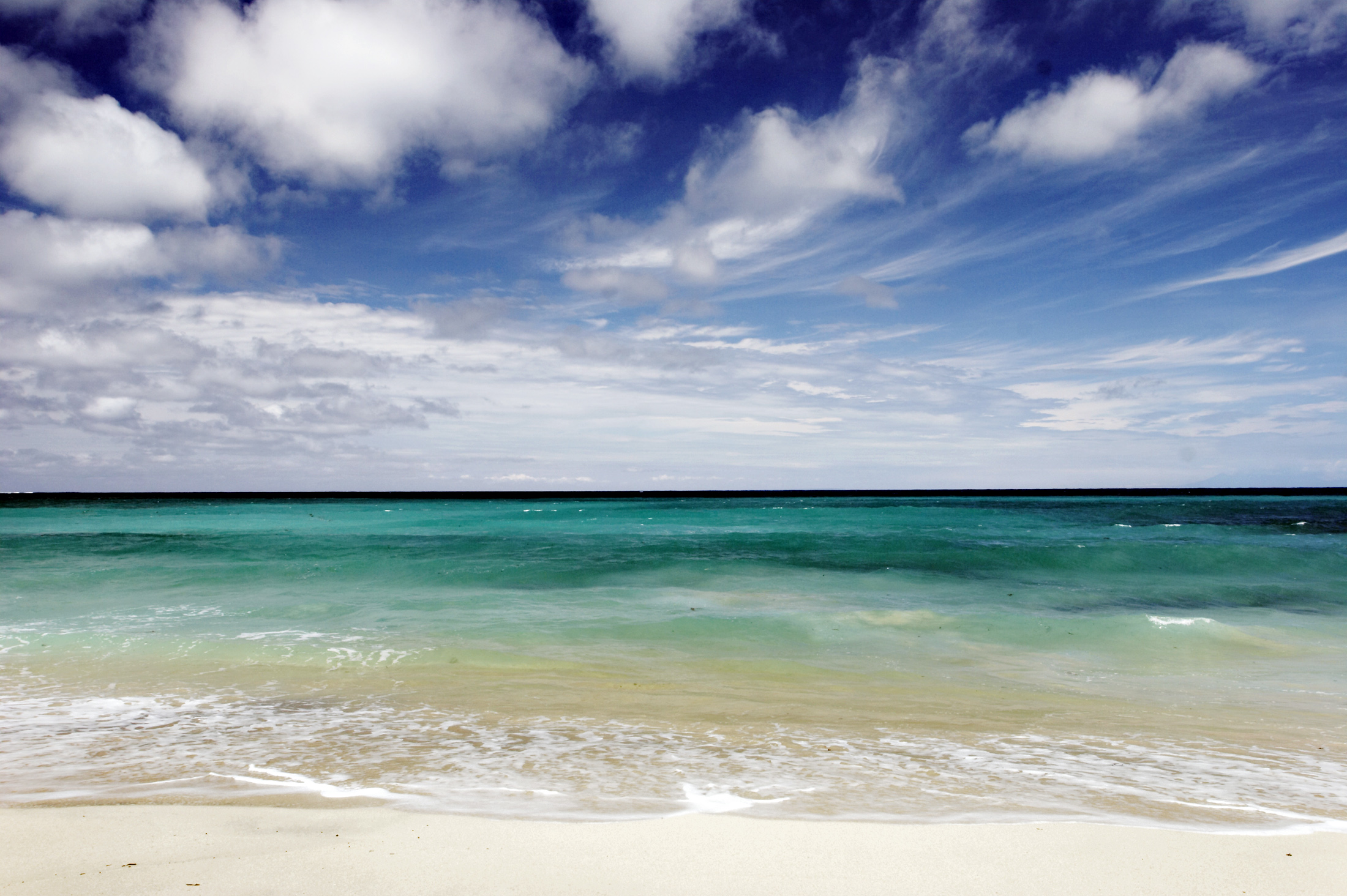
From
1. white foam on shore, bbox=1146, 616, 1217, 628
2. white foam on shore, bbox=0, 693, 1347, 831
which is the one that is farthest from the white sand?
white foam on shore, bbox=1146, 616, 1217, 628

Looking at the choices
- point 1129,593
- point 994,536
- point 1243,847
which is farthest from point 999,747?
point 994,536

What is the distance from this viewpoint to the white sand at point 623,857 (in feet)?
11.1

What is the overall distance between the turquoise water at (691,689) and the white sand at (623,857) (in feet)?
1.15

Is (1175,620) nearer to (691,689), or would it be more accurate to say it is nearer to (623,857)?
(691,689)

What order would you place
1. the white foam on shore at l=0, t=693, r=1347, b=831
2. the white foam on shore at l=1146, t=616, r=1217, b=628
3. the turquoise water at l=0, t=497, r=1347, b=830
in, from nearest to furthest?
the white foam on shore at l=0, t=693, r=1347, b=831, the turquoise water at l=0, t=497, r=1347, b=830, the white foam on shore at l=1146, t=616, r=1217, b=628

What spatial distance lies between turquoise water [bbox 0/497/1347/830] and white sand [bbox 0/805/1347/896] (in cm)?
35

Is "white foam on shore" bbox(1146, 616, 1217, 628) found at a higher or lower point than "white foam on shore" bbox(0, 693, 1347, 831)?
lower

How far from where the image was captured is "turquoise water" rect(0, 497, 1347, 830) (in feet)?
15.9

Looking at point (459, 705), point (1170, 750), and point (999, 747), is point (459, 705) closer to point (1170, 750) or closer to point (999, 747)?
point (999, 747)

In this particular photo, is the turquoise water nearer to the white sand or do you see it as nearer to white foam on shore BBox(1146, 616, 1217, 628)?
white foam on shore BBox(1146, 616, 1217, 628)

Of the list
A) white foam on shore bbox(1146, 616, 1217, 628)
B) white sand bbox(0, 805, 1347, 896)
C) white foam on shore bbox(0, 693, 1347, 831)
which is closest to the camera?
white sand bbox(0, 805, 1347, 896)

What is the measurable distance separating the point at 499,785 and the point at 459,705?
107 inches

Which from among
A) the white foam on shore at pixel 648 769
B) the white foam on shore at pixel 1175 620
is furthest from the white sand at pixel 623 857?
the white foam on shore at pixel 1175 620

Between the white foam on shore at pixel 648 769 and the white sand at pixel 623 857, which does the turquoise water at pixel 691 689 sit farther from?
the white sand at pixel 623 857
